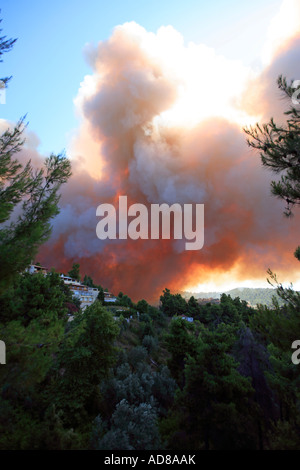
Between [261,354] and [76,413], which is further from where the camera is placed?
[261,354]

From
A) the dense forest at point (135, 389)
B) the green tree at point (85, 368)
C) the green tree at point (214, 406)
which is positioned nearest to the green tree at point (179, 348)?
the dense forest at point (135, 389)

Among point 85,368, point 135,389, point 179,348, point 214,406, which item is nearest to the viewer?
point 214,406

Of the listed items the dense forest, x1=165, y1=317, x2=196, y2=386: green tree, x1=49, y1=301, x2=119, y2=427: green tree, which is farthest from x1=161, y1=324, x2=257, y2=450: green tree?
x1=165, y1=317, x2=196, y2=386: green tree

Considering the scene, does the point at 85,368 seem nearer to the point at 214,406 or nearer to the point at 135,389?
the point at 135,389

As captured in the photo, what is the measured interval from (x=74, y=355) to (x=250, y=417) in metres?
13.4

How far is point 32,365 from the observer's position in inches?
318

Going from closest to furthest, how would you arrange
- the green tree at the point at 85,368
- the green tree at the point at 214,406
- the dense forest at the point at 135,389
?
the dense forest at the point at 135,389
the green tree at the point at 214,406
the green tree at the point at 85,368

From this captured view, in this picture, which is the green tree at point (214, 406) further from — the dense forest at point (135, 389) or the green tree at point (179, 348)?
the green tree at point (179, 348)

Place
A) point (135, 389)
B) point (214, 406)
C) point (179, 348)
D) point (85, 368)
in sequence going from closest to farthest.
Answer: point (214, 406), point (135, 389), point (85, 368), point (179, 348)

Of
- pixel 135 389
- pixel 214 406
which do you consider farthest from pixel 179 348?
pixel 214 406
